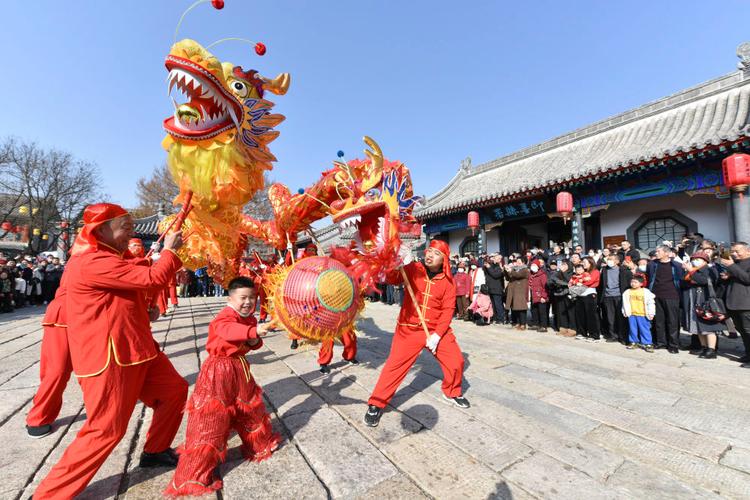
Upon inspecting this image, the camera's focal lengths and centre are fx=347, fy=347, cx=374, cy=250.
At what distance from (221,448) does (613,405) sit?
130 inches

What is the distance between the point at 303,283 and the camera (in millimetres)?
2197

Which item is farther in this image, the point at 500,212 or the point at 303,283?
the point at 500,212

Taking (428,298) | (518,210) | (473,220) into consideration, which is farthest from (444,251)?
(473,220)

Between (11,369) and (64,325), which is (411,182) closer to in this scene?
(64,325)

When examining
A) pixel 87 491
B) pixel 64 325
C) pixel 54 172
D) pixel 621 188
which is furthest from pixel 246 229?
pixel 54 172

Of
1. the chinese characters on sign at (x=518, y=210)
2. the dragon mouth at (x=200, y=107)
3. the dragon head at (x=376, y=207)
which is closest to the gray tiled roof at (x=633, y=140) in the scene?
the chinese characters on sign at (x=518, y=210)

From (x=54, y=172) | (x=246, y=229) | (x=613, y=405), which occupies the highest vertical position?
(x=54, y=172)

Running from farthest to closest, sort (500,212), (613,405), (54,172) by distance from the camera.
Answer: (54,172), (500,212), (613,405)

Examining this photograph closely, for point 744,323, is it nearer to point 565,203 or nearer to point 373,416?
point 373,416

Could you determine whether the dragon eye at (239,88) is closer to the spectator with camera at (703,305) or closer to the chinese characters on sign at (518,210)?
the spectator with camera at (703,305)

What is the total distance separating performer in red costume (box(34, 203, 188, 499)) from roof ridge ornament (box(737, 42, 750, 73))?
13588 mm

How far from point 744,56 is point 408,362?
12613 mm

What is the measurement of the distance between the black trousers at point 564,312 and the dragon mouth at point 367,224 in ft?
17.1

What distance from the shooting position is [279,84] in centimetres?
369
